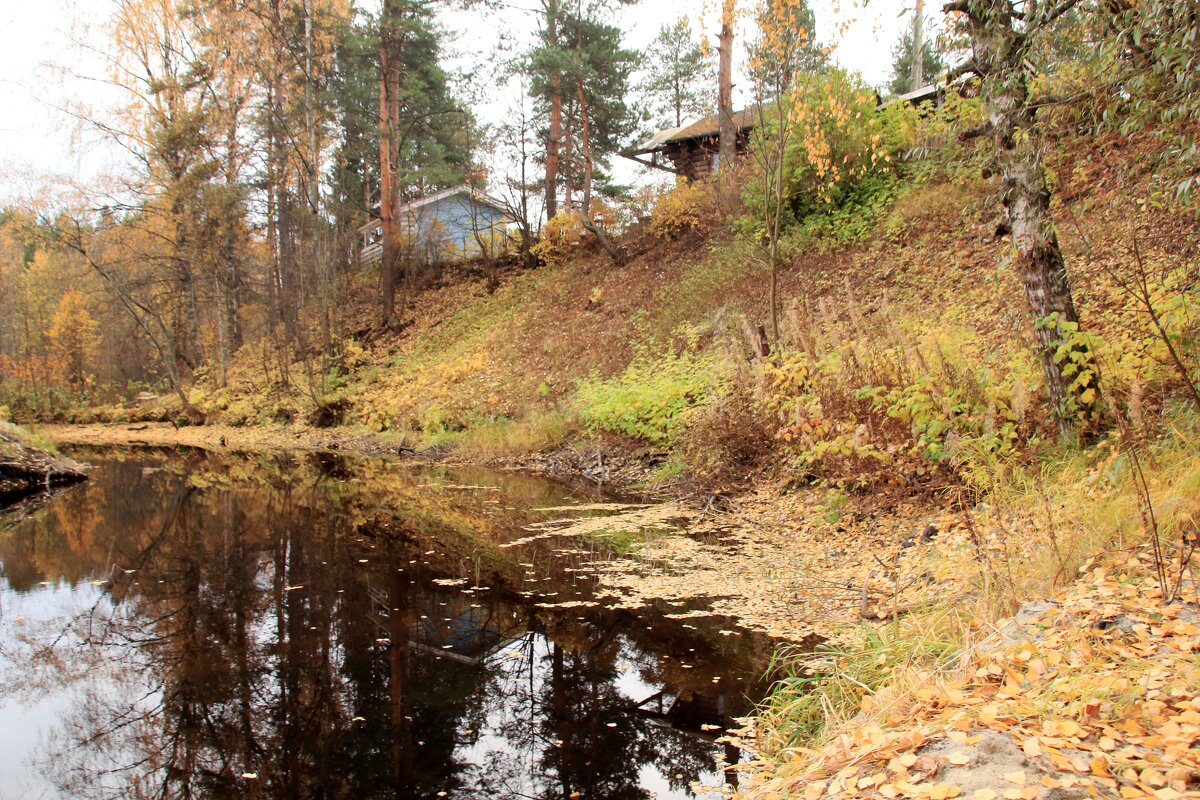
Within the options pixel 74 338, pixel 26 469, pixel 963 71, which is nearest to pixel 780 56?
pixel 963 71

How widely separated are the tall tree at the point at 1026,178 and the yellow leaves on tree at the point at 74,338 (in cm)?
3044

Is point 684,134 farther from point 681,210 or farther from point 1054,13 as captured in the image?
point 1054,13

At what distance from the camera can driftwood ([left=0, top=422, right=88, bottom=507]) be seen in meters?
11.9

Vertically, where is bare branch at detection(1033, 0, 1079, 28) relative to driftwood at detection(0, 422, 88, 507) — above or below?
above

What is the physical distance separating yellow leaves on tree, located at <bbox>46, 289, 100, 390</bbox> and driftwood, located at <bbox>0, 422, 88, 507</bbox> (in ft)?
55.6

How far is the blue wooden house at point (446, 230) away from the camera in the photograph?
26.7 metres

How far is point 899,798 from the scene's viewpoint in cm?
244

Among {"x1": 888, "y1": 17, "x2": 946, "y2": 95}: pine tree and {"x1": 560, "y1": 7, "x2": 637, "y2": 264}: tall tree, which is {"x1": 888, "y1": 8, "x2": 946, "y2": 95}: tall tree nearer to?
{"x1": 888, "y1": 17, "x2": 946, "y2": 95}: pine tree

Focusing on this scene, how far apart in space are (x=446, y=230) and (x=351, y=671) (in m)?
27.9

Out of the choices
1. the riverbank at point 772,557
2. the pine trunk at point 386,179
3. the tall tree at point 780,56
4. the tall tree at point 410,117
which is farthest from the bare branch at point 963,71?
the pine trunk at point 386,179

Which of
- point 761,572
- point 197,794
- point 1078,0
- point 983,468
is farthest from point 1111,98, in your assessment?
point 197,794

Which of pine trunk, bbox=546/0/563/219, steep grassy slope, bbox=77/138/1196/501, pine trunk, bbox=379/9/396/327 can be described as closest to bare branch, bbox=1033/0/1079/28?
steep grassy slope, bbox=77/138/1196/501

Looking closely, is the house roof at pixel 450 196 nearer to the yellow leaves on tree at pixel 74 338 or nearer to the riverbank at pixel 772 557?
the yellow leaves on tree at pixel 74 338

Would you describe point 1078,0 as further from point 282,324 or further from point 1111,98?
point 282,324
